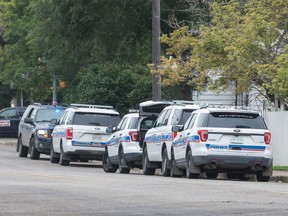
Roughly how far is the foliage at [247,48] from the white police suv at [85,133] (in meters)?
3.44

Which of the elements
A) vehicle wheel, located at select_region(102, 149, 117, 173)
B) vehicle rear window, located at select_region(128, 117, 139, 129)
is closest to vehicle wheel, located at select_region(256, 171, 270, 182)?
vehicle rear window, located at select_region(128, 117, 139, 129)

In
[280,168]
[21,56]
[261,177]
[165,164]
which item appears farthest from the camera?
[21,56]

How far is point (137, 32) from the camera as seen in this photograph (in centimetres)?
4512

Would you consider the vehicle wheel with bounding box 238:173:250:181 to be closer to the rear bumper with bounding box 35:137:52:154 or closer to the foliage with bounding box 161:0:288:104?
the foliage with bounding box 161:0:288:104

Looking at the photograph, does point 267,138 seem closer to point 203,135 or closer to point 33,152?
point 203,135

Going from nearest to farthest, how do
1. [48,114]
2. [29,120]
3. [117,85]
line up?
1. [29,120]
2. [48,114]
3. [117,85]

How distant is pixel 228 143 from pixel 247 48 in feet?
17.2

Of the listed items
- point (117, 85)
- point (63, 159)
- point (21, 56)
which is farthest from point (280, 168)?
point (21, 56)

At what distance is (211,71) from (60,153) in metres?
5.77

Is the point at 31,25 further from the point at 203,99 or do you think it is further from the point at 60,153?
the point at 60,153

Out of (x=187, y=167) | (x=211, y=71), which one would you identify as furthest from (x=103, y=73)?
(x=187, y=167)

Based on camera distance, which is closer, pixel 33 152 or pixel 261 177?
pixel 261 177

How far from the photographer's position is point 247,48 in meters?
29.0

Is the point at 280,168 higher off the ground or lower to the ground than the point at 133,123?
lower
